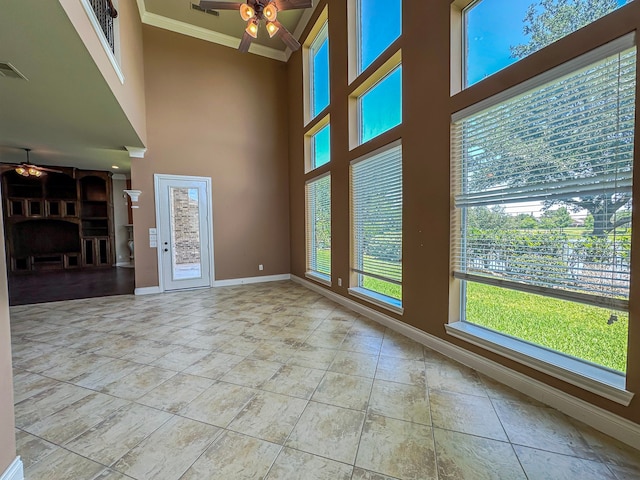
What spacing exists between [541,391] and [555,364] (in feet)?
0.78

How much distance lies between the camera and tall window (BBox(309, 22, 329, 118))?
475cm

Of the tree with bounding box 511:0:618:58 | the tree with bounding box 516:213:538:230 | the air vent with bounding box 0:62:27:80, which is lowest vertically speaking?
the tree with bounding box 516:213:538:230

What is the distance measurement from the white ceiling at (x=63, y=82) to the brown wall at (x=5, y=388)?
2.01 metres

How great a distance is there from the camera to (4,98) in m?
3.32

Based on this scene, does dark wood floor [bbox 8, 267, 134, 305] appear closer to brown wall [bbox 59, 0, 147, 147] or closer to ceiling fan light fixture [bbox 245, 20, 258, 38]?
brown wall [bbox 59, 0, 147, 147]

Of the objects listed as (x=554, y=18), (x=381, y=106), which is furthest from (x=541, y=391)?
(x=381, y=106)

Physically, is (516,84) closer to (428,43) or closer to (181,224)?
(428,43)

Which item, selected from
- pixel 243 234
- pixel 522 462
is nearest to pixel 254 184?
pixel 243 234

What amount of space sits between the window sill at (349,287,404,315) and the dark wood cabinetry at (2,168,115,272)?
8993 millimetres

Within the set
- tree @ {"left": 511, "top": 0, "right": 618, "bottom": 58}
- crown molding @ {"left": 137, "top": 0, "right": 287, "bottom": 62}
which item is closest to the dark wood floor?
crown molding @ {"left": 137, "top": 0, "right": 287, "bottom": 62}

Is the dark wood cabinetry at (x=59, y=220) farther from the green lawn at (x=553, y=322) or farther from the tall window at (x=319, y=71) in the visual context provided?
the green lawn at (x=553, y=322)

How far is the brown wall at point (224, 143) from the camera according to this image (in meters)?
5.05

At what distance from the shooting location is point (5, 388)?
1.23 m

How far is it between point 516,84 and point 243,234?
5130mm
